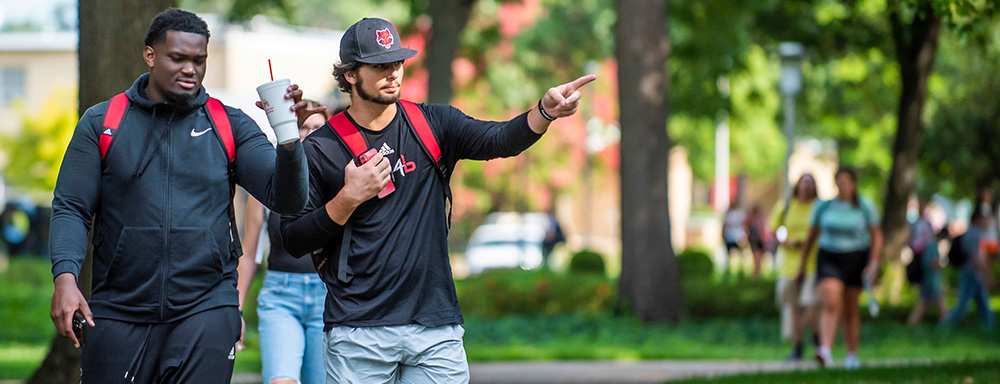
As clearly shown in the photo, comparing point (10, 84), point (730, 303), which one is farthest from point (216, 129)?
point (10, 84)

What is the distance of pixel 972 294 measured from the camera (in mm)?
17031

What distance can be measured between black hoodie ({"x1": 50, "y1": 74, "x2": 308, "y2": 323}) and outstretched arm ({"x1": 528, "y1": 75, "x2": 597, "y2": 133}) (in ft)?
2.65

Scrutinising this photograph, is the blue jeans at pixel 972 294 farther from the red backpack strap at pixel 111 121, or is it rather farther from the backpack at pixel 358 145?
the red backpack strap at pixel 111 121

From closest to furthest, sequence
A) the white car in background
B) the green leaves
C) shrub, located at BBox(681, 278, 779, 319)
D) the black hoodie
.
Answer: the black hoodie → shrub, located at BBox(681, 278, 779, 319) → the white car in background → the green leaves

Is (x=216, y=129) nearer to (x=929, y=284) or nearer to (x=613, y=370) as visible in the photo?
(x=613, y=370)

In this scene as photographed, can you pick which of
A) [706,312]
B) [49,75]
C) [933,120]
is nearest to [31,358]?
[706,312]

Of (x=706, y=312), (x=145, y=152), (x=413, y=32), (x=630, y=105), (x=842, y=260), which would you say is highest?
(x=413, y=32)

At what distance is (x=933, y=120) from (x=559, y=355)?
15.8m

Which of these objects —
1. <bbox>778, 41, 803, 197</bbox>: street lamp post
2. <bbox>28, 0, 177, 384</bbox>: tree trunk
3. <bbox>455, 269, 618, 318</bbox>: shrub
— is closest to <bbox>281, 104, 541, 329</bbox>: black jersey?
<bbox>28, 0, 177, 384</bbox>: tree trunk

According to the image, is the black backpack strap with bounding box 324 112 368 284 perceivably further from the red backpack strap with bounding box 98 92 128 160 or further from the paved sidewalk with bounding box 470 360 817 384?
the paved sidewalk with bounding box 470 360 817 384

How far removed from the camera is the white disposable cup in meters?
3.78

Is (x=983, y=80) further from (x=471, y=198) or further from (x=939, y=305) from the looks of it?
(x=471, y=198)

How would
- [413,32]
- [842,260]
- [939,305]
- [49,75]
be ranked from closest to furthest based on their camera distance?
[842,260], [939,305], [413,32], [49,75]

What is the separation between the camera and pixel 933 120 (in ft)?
86.7
